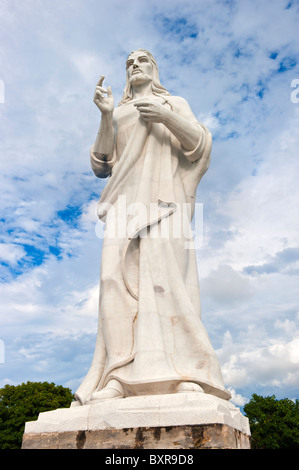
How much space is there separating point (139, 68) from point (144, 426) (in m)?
6.35

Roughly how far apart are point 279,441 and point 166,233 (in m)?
31.4

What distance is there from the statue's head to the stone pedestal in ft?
18.9

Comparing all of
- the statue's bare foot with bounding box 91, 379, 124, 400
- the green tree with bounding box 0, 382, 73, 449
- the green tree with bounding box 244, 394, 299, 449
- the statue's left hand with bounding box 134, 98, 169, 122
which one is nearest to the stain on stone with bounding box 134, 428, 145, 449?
the statue's bare foot with bounding box 91, 379, 124, 400

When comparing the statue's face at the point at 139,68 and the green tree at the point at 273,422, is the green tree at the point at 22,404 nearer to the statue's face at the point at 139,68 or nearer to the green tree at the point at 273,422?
the green tree at the point at 273,422

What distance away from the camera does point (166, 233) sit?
276 inches

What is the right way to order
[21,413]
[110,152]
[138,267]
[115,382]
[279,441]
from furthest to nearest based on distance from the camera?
[279,441], [21,413], [110,152], [138,267], [115,382]

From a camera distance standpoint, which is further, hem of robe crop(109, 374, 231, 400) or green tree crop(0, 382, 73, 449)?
green tree crop(0, 382, 73, 449)

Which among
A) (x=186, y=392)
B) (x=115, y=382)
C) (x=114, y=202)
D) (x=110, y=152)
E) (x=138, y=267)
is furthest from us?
(x=110, y=152)

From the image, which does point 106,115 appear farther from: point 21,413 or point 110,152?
point 21,413

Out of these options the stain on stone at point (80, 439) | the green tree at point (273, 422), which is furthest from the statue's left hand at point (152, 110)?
the green tree at point (273, 422)

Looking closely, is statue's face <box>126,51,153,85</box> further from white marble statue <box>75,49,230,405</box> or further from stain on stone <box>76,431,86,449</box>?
stain on stone <box>76,431,86,449</box>

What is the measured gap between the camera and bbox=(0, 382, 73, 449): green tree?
1048 inches

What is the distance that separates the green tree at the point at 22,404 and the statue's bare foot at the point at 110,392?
2331 cm
